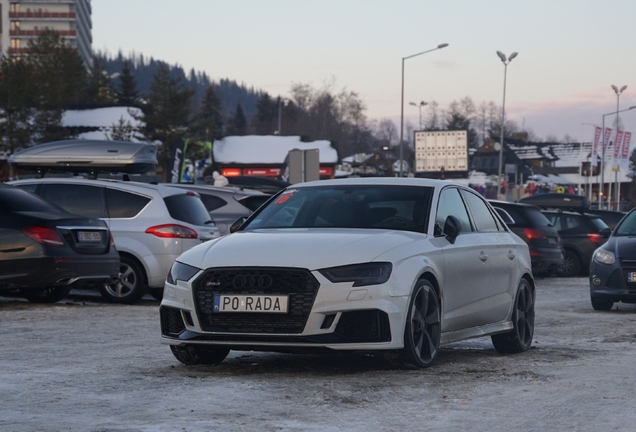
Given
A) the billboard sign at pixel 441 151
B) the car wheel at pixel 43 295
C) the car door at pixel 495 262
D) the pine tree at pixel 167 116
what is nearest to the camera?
the car door at pixel 495 262

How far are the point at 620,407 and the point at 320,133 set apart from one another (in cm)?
13855

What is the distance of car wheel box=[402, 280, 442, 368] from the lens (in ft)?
23.1

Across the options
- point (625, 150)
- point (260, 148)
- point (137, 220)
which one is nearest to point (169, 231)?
point (137, 220)

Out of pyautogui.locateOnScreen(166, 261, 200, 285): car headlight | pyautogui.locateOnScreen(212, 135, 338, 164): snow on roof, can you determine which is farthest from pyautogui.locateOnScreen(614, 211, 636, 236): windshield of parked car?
pyautogui.locateOnScreen(212, 135, 338, 164): snow on roof

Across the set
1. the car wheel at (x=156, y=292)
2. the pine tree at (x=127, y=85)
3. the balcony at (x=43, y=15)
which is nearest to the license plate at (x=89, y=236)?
the car wheel at (x=156, y=292)

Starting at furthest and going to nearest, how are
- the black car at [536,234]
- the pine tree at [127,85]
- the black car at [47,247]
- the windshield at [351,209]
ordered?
the pine tree at [127,85]
the black car at [536,234]
the black car at [47,247]
the windshield at [351,209]

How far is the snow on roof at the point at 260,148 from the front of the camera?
86.4 metres

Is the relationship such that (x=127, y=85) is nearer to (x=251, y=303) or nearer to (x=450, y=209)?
(x=450, y=209)

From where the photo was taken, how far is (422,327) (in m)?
7.28

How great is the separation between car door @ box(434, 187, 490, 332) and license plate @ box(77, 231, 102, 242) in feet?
18.2

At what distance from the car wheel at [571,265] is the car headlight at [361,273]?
1842 centimetres

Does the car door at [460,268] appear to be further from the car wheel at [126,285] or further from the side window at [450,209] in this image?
the car wheel at [126,285]

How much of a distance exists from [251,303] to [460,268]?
1.92m

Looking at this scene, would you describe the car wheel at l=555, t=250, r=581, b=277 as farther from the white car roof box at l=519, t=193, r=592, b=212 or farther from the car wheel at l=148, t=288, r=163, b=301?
the car wheel at l=148, t=288, r=163, b=301
